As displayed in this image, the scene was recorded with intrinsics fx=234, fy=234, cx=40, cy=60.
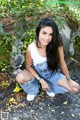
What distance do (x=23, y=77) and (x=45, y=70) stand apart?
25cm

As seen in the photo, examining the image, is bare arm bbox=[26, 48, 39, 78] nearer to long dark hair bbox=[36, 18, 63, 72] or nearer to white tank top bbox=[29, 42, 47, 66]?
white tank top bbox=[29, 42, 47, 66]

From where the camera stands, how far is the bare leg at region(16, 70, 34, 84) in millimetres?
2385

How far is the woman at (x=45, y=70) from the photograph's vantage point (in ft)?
7.72

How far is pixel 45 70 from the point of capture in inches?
97.0

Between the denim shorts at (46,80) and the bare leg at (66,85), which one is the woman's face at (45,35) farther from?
the bare leg at (66,85)


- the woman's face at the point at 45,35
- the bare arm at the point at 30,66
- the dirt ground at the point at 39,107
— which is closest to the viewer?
the woman's face at the point at 45,35

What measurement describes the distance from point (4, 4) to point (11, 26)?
242mm

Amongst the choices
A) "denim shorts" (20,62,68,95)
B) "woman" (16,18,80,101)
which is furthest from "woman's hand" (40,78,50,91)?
"denim shorts" (20,62,68,95)

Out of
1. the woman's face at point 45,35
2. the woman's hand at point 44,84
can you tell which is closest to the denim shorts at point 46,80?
the woman's hand at point 44,84

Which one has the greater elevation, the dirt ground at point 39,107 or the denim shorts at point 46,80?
the denim shorts at point 46,80

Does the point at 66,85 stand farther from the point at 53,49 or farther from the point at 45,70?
the point at 53,49

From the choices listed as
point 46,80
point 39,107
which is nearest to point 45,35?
point 46,80

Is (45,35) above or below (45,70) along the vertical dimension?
above

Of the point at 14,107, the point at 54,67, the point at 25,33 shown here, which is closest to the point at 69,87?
the point at 54,67
